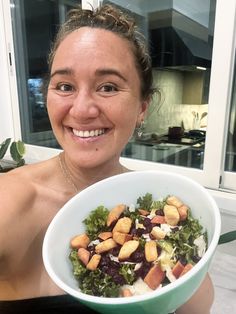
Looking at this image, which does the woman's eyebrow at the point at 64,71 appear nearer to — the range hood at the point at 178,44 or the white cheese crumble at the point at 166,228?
the white cheese crumble at the point at 166,228

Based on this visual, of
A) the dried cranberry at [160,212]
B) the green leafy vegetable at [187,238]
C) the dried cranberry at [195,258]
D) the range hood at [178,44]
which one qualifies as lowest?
the dried cranberry at [195,258]

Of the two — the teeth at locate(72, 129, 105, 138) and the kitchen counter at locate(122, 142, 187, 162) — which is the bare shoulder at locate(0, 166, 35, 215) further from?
the kitchen counter at locate(122, 142, 187, 162)

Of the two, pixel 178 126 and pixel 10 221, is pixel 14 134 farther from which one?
pixel 10 221

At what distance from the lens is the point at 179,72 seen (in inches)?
56.9

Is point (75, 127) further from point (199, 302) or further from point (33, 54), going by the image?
point (33, 54)

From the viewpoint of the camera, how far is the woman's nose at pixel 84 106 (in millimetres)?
561

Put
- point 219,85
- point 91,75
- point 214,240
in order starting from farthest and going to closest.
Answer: point 219,85, point 91,75, point 214,240

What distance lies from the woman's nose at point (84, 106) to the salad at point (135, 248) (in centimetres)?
17

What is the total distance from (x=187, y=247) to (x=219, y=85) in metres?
0.93

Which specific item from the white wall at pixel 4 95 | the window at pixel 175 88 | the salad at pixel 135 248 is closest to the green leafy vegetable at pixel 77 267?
the salad at pixel 135 248

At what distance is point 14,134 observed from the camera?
6.64 feet

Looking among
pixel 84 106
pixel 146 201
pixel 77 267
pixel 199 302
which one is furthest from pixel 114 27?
pixel 199 302

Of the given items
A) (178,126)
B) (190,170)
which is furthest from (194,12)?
(190,170)

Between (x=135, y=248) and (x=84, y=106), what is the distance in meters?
0.27
